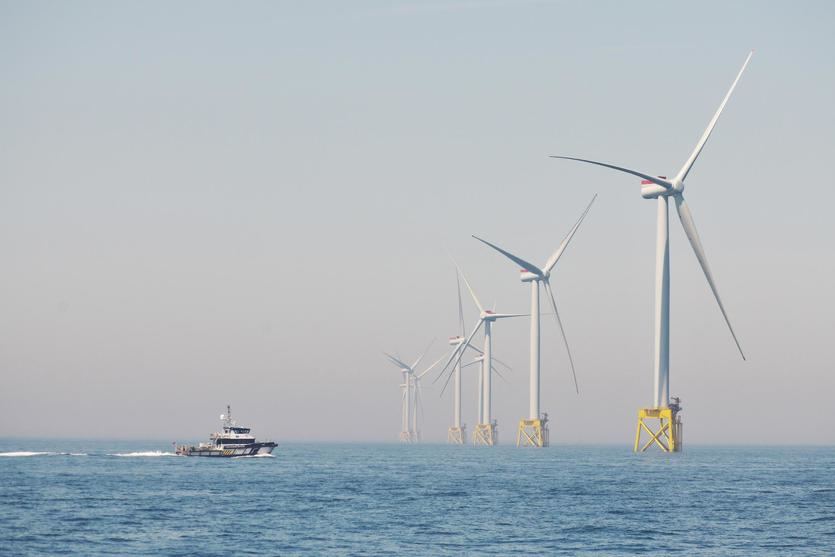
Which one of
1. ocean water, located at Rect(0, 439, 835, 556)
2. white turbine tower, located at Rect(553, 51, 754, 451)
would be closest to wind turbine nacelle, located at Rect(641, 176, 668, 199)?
white turbine tower, located at Rect(553, 51, 754, 451)

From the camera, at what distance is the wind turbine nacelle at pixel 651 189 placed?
183 m

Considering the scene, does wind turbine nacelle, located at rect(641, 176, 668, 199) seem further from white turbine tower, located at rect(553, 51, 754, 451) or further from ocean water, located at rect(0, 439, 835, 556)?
ocean water, located at rect(0, 439, 835, 556)

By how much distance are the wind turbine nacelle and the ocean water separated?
44197 mm

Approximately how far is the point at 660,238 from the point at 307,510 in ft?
301

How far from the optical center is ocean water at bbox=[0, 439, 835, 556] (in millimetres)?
80188

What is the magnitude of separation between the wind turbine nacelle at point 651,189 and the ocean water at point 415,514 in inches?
1740

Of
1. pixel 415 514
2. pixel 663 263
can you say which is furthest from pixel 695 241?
pixel 415 514

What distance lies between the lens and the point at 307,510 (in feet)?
349

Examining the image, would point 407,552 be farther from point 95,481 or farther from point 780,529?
point 95,481

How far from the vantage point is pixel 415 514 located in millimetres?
102312

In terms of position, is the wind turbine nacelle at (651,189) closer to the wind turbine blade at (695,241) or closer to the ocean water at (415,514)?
the wind turbine blade at (695,241)

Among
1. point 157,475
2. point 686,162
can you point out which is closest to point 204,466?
point 157,475

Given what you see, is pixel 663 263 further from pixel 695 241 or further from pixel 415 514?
pixel 415 514

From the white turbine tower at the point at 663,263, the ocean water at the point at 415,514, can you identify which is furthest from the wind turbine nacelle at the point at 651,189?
the ocean water at the point at 415,514
